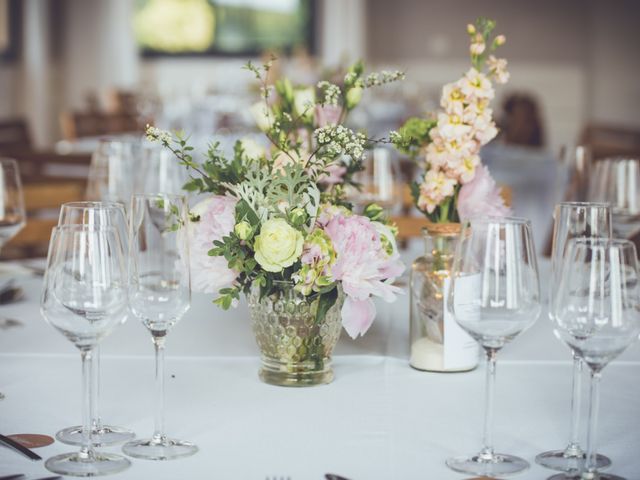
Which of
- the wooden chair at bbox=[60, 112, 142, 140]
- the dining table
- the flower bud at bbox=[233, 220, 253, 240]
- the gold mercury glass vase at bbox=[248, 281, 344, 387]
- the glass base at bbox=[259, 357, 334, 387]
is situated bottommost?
the dining table

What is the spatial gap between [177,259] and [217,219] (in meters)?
0.18

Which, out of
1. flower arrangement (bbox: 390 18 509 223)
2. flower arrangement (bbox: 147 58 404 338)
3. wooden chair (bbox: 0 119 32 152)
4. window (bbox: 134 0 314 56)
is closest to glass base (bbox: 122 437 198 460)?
flower arrangement (bbox: 147 58 404 338)

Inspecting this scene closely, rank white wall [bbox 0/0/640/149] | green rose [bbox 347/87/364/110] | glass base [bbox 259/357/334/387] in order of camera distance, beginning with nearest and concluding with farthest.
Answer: glass base [bbox 259/357/334/387], green rose [bbox 347/87/364/110], white wall [bbox 0/0/640/149]

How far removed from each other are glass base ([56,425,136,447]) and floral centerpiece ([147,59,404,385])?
0.71 ft

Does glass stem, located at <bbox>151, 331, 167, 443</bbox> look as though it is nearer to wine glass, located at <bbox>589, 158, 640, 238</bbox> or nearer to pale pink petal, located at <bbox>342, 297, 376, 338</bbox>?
pale pink petal, located at <bbox>342, 297, 376, 338</bbox>

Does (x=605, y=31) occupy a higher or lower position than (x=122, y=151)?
higher

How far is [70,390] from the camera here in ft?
4.68

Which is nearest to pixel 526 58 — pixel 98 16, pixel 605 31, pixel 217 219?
pixel 605 31

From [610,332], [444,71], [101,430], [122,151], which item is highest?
[444,71]

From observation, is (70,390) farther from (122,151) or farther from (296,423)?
(122,151)

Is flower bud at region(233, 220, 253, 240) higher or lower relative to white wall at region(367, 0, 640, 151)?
lower

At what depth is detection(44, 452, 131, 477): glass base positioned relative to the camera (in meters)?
1.12

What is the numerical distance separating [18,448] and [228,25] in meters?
11.2

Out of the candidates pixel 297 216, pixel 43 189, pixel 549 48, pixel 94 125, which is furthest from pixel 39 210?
pixel 549 48
